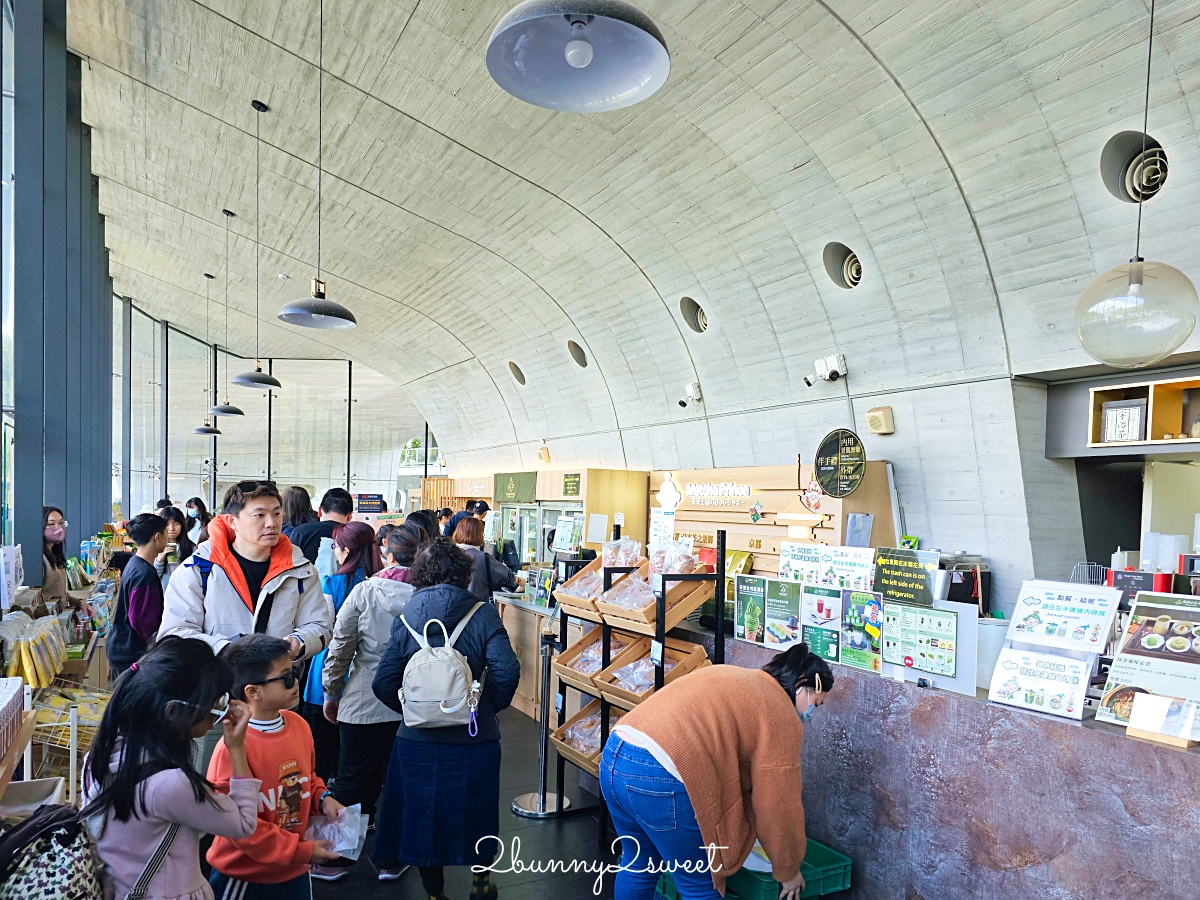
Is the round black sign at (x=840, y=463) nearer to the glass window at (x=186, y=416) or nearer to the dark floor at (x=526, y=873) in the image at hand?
the dark floor at (x=526, y=873)

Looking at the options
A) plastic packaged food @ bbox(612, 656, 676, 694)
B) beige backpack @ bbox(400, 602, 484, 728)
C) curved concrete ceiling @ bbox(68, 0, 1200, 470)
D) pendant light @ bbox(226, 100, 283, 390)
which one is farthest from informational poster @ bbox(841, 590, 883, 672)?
pendant light @ bbox(226, 100, 283, 390)

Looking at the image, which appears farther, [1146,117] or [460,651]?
[1146,117]

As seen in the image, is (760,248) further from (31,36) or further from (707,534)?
(31,36)

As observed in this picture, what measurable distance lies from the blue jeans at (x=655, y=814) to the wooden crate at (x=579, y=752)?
1572 millimetres

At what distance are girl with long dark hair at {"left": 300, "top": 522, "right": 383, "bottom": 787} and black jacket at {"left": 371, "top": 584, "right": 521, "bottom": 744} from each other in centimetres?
128

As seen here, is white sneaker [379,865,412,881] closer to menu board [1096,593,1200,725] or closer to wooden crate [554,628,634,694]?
wooden crate [554,628,634,694]

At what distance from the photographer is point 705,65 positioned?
598 cm

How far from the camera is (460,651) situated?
3.19 meters

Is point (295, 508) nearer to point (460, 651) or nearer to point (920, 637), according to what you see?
point (460, 651)

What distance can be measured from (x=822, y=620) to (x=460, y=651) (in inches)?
65.0

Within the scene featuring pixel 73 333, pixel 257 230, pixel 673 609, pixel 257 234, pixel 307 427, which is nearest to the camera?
pixel 673 609

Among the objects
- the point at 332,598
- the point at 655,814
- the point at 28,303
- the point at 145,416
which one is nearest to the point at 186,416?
the point at 145,416

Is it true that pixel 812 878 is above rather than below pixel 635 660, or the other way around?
below

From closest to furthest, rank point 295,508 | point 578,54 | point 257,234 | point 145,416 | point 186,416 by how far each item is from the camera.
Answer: point 578,54 < point 295,508 < point 257,234 < point 145,416 < point 186,416
